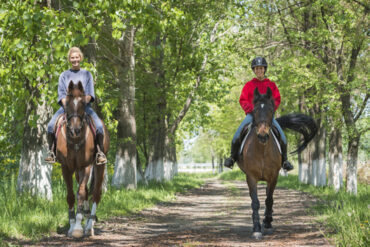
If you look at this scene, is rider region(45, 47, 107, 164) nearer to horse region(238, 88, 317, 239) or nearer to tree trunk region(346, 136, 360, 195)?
horse region(238, 88, 317, 239)

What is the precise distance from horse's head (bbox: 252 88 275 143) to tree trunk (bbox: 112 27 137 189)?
10.4 meters

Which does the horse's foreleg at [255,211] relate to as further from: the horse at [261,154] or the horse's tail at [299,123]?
the horse's tail at [299,123]

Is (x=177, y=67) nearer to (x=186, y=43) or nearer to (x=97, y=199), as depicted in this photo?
(x=186, y=43)

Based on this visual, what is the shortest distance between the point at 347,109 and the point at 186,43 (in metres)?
9.50

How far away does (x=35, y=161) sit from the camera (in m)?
11.5

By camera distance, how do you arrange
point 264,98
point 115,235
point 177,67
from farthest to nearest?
point 177,67 → point 115,235 → point 264,98

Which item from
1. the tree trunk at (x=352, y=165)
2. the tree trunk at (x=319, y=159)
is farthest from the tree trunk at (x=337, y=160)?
the tree trunk at (x=352, y=165)

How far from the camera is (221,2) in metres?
22.7

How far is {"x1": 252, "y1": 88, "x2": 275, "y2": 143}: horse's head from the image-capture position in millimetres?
7617

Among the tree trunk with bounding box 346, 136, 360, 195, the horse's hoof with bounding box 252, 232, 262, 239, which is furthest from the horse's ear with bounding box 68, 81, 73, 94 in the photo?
the tree trunk with bounding box 346, 136, 360, 195

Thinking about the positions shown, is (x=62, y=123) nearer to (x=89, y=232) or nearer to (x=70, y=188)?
(x=70, y=188)

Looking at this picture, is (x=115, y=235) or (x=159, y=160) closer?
(x=115, y=235)

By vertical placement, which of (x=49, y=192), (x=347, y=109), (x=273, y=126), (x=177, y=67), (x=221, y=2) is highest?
(x=221, y=2)

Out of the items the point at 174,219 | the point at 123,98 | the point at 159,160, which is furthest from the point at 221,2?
the point at 174,219
